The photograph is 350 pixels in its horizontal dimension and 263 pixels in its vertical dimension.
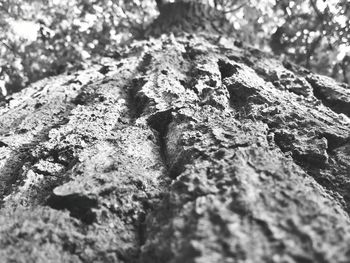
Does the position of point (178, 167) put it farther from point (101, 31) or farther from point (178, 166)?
point (101, 31)

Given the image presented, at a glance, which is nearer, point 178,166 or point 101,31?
point 178,166

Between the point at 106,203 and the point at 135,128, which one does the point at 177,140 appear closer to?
the point at 135,128

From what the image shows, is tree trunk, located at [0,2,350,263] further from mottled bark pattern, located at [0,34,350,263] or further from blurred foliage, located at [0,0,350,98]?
blurred foliage, located at [0,0,350,98]

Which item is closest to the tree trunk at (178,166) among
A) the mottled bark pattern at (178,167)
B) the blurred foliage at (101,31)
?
the mottled bark pattern at (178,167)

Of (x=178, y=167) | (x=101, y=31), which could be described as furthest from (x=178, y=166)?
(x=101, y=31)

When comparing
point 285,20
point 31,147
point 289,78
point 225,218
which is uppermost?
point 285,20

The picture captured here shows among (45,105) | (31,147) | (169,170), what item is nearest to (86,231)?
(169,170)
